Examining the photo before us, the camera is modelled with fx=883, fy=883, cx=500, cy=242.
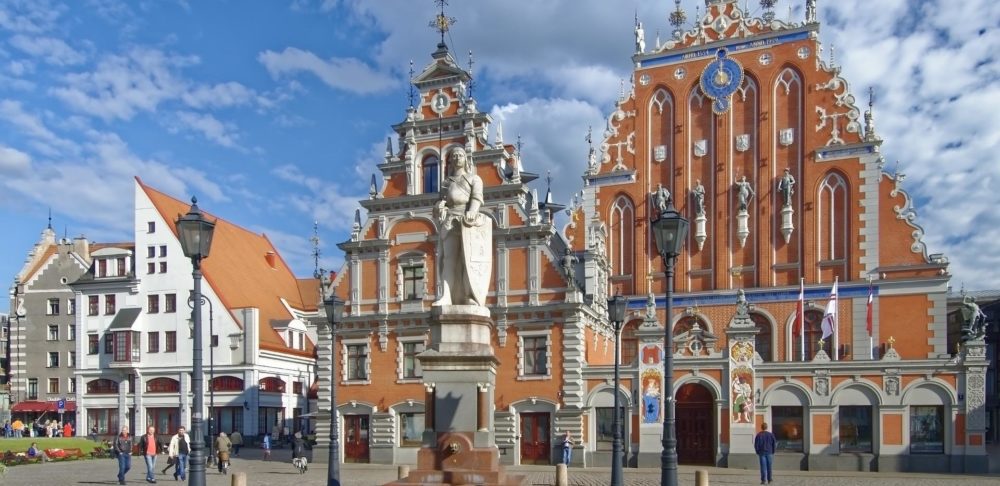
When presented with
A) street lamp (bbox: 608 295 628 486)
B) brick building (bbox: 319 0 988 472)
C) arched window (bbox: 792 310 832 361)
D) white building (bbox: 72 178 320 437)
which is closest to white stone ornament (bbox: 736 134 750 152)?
brick building (bbox: 319 0 988 472)

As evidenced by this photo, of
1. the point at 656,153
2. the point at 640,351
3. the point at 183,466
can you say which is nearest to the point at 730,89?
the point at 656,153

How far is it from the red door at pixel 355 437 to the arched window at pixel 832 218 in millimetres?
19394

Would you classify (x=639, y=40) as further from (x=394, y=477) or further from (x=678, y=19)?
(x=394, y=477)

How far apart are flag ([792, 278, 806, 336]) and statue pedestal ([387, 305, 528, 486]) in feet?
76.2

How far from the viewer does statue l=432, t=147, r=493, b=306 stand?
A: 13156mm

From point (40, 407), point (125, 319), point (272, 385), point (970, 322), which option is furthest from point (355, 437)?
point (40, 407)

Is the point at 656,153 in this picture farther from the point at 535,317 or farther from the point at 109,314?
the point at 109,314

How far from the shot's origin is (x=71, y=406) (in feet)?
172

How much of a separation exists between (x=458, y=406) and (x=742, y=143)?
26708 millimetres

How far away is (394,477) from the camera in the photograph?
91.6ft

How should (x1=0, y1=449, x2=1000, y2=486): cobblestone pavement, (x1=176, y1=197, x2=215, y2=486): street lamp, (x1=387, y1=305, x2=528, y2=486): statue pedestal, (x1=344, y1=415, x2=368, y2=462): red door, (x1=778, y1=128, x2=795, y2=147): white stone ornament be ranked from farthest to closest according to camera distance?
1. (x1=778, y1=128, x2=795, y2=147): white stone ornament
2. (x1=344, y1=415, x2=368, y2=462): red door
3. (x1=0, y1=449, x2=1000, y2=486): cobblestone pavement
4. (x1=176, y1=197, x2=215, y2=486): street lamp
5. (x1=387, y1=305, x2=528, y2=486): statue pedestal

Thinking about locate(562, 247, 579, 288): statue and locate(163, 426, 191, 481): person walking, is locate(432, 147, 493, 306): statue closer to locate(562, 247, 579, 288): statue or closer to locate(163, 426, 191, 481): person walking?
locate(163, 426, 191, 481): person walking

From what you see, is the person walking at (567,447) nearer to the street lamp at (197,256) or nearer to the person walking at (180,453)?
the person walking at (180,453)

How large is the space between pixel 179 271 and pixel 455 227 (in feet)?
130
